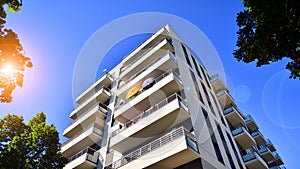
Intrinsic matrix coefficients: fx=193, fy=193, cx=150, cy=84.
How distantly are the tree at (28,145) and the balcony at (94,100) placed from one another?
1192 cm

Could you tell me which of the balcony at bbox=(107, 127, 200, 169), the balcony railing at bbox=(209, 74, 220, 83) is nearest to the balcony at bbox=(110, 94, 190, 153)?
the balcony at bbox=(107, 127, 200, 169)

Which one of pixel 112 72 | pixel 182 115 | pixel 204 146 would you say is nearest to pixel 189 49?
pixel 112 72

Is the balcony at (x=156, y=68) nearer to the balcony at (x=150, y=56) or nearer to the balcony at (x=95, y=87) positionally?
the balcony at (x=150, y=56)

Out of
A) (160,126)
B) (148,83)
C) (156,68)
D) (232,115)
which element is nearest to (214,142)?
(160,126)

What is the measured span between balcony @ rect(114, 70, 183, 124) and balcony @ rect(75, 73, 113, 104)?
35.6ft

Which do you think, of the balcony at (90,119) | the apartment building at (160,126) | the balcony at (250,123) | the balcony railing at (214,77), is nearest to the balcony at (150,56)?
the apartment building at (160,126)

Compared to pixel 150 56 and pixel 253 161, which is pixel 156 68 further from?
pixel 253 161

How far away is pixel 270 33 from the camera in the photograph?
7.39 metres

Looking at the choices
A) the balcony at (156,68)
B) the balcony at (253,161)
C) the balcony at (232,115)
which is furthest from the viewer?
the balcony at (232,115)

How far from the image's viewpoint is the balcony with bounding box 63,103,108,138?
2311cm

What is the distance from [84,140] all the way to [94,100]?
6988mm

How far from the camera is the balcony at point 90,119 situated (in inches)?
910

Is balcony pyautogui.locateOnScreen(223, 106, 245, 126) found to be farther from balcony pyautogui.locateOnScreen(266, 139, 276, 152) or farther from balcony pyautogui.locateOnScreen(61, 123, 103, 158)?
balcony pyautogui.locateOnScreen(61, 123, 103, 158)

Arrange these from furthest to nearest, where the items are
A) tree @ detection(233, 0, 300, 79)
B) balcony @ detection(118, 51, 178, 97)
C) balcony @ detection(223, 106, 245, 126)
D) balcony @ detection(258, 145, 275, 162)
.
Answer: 1. balcony @ detection(258, 145, 275, 162)
2. balcony @ detection(223, 106, 245, 126)
3. balcony @ detection(118, 51, 178, 97)
4. tree @ detection(233, 0, 300, 79)
